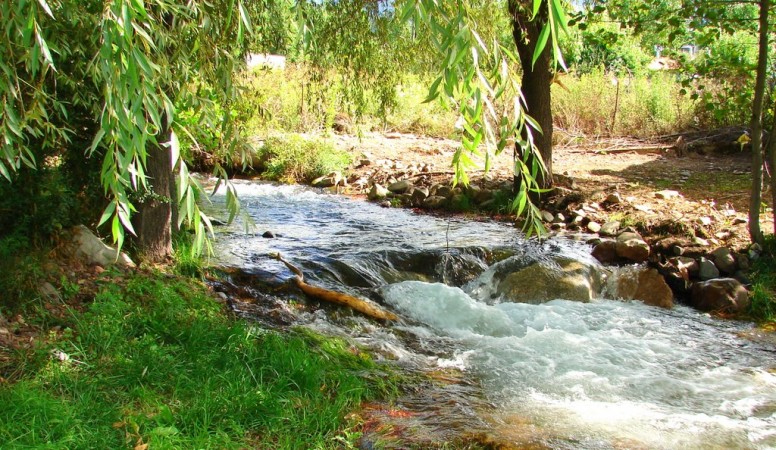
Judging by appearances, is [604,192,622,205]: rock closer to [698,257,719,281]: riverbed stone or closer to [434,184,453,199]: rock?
[698,257,719,281]: riverbed stone

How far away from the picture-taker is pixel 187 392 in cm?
365

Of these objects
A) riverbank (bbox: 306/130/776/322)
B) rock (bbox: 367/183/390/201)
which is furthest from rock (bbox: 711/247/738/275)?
rock (bbox: 367/183/390/201)

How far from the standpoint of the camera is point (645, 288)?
6.76 m

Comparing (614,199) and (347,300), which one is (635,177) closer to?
(614,199)

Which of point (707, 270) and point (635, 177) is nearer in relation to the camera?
point (707, 270)

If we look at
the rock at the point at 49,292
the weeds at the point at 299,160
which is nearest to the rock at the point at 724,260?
the rock at the point at 49,292

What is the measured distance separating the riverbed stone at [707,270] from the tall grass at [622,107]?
8072 millimetres

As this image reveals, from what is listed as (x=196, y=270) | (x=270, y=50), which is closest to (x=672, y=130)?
(x=270, y=50)

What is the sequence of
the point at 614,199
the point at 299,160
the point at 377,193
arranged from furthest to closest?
the point at 299,160 → the point at 377,193 → the point at 614,199

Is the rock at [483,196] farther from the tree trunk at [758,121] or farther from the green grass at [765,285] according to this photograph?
the green grass at [765,285]

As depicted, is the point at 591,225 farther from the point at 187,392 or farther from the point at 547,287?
the point at 187,392

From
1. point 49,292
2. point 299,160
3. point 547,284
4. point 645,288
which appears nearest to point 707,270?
point 645,288

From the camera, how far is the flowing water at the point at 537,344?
389 centimetres

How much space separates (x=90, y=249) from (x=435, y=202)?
6.10 meters
